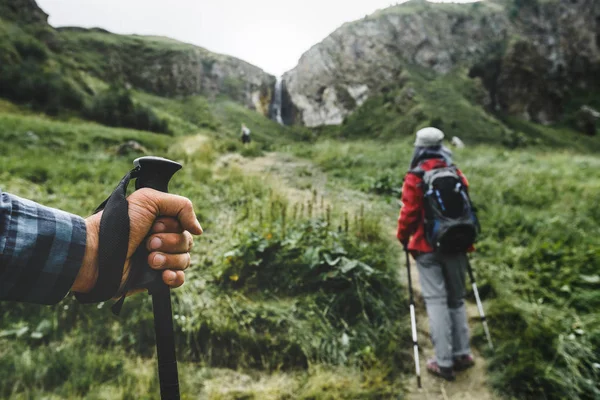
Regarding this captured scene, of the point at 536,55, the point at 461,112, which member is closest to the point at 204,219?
the point at 461,112

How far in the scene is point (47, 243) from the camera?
1.35 meters

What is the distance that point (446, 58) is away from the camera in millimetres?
45406

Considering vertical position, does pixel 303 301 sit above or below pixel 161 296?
below

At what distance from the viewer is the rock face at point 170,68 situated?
44.1 meters

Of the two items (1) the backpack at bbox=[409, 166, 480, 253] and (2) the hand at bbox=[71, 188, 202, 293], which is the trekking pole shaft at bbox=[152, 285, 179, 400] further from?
(1) the backpack at bbox=[409, 166, 480, 253]

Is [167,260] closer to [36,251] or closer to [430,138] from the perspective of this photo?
[36,251]

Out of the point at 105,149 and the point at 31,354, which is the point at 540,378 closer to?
the point at 31,354

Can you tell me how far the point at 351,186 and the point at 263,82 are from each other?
5025 centimetres

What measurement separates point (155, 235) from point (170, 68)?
5426 cm

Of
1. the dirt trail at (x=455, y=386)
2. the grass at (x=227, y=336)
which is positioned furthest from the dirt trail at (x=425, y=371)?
the grass at (x=227, y=336)

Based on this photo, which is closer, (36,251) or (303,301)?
(36,251)

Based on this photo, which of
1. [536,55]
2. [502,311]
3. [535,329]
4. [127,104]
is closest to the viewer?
[535,329]

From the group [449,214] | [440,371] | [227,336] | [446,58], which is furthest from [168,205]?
[446,58]

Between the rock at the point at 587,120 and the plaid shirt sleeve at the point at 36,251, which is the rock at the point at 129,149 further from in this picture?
the rock at the point at 587,120
